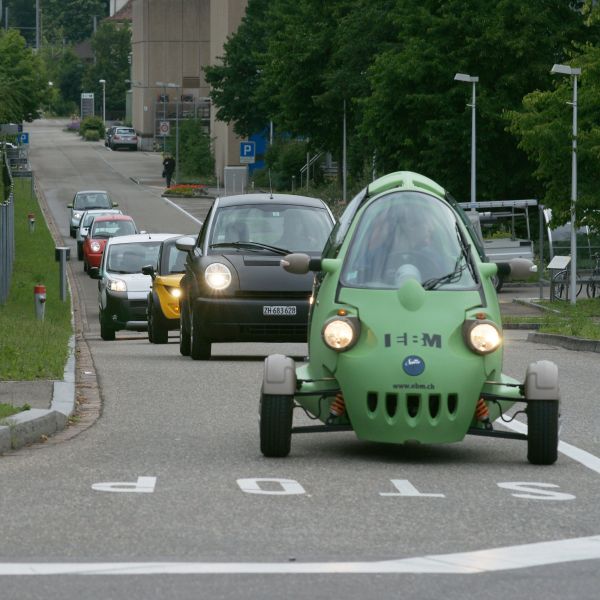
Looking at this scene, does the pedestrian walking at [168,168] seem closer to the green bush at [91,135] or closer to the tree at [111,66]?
the green bush at [91,135]

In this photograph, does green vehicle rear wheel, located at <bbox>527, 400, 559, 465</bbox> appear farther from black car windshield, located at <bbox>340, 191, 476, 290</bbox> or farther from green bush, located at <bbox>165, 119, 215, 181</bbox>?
green bush, located at <bbox>165, 119, 215, 181</bbox>

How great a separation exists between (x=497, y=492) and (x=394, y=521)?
1158mm

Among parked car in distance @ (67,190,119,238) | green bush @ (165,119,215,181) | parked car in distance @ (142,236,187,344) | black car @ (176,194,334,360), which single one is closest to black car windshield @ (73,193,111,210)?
parked car in distance @ (67,190,119,238)

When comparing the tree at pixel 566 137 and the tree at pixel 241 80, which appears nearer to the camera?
the tree at pixel 566 137

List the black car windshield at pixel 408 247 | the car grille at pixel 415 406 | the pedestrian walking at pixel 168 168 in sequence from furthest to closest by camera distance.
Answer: the pedestrian walking at pixel 168 168, the black car windshield at pixel 408 247, the car grille at pixel 415 406

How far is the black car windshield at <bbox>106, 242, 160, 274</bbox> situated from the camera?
1219 inches

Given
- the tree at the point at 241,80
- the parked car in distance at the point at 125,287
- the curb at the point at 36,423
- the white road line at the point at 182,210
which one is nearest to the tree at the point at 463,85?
the white road line at the point at 182,210

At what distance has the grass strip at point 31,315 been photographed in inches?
642

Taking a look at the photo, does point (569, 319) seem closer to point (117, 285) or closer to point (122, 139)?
point (117, 285)

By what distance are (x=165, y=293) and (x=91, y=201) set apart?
166 feet

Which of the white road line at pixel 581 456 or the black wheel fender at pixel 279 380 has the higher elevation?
the black wheel fender at pixel 279 380

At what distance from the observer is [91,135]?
154250 millimetres

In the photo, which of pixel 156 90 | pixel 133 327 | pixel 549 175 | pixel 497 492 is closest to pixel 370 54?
pixel 549 175

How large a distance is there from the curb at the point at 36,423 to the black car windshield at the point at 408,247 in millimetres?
2282
